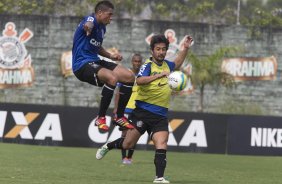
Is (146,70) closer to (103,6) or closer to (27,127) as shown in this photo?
(103,6)

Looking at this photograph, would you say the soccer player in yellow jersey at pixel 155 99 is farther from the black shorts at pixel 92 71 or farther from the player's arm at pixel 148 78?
the black shorts at pixel 92 71

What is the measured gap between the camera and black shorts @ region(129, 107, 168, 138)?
1171 cm

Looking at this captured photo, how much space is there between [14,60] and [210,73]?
8.31 metres

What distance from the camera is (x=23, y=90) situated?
107 feet

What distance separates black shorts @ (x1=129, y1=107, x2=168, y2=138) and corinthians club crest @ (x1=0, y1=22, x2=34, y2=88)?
20.7m

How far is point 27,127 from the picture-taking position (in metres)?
22.8

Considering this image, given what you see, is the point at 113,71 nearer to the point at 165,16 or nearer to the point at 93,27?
the point at 93,27

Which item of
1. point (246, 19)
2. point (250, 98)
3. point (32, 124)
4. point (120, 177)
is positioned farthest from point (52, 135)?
point (246, 19)

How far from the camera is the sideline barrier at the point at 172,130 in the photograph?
22.8 meters

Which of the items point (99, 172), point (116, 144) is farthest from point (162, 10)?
point (116, 144)

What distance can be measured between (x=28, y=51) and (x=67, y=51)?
65.0 inches

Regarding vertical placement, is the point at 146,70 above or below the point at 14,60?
below

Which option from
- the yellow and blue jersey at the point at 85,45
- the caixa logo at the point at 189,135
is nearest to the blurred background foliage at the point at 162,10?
the caixa logo at the point at 189,135

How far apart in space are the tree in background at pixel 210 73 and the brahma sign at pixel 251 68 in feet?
1.28
